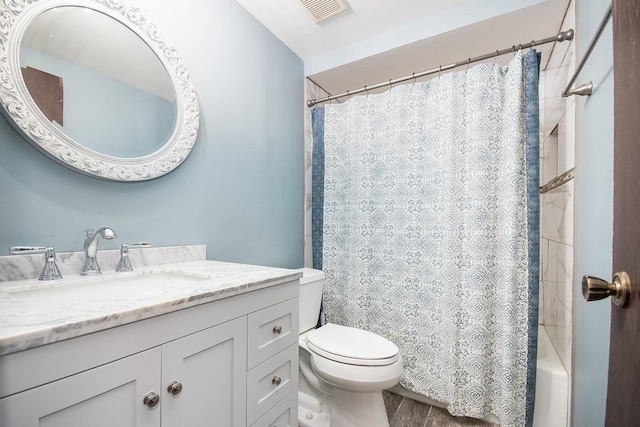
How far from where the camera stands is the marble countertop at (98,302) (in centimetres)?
46

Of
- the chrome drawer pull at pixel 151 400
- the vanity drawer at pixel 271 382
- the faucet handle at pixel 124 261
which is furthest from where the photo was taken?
the faucet handle at pixel 124 261

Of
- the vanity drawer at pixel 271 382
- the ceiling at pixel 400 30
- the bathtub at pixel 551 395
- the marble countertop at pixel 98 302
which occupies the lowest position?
the bathtub at pixel 551 395

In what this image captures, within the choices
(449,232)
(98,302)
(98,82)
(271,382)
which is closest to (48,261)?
(98,302)

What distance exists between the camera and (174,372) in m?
0.65

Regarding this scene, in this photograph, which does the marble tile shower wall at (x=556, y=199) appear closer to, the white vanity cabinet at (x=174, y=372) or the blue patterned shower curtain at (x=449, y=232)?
the blue patterned shower curtain at (x=449, y=232)

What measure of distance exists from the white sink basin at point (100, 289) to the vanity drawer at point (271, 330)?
0.83 feet

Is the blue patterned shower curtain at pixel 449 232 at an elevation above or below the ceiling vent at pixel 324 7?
below

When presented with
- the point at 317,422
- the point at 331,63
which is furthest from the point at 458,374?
the point at 331,63

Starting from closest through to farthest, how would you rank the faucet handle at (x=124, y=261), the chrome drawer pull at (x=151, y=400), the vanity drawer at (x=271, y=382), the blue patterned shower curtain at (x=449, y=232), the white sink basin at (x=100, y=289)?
the chrome drawer pull at (x=151, y=400), the white sink basin at (x=100, y=289), the vanity drawer at (x=271, y=382), the faucet handle at (x=124, y=261), the blue patterned shower curtain at (x=449, y=232)

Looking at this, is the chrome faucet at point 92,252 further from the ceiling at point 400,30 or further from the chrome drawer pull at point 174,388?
the ceiling at point 400,30

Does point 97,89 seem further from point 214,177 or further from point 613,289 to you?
point 613,289

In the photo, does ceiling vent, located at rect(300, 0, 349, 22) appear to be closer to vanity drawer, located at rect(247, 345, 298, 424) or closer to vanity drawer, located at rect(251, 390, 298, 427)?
vanity drawer, located at rect(247, 345, 298, 424)

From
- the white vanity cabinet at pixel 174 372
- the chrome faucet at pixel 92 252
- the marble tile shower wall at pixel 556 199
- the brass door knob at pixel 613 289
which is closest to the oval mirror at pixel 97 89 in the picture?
the chrome faucet at pixel 92 252

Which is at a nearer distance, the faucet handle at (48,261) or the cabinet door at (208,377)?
the cabinet door at (208,377)
